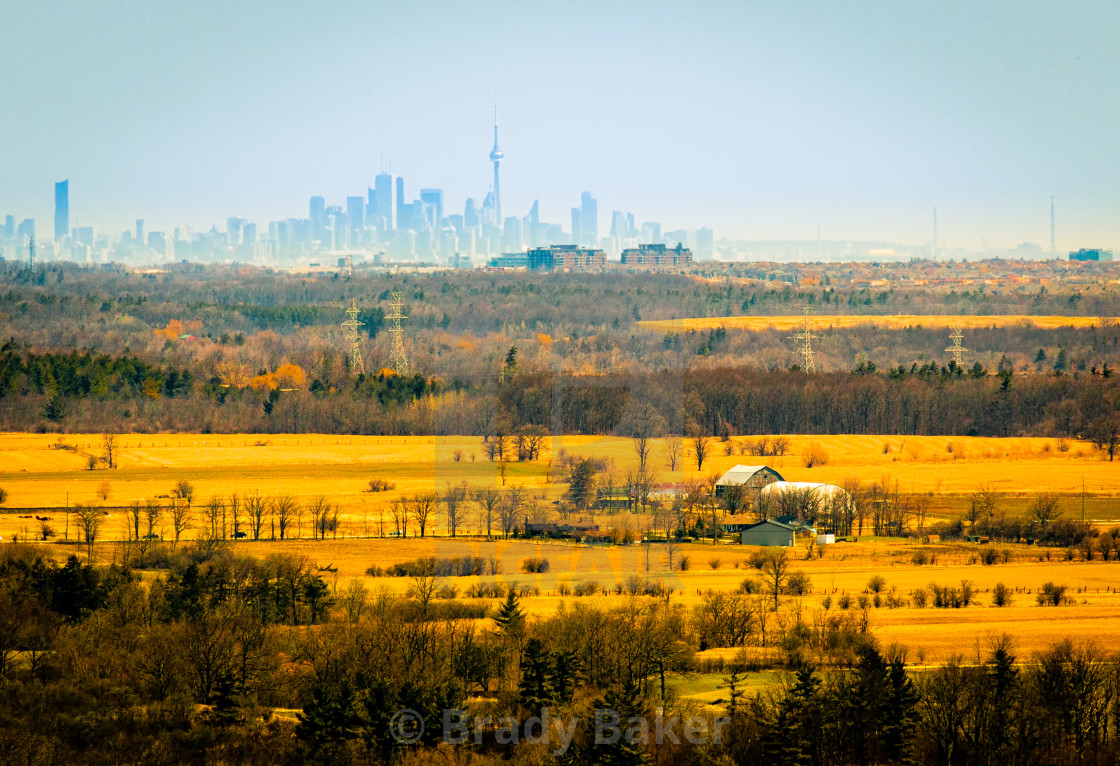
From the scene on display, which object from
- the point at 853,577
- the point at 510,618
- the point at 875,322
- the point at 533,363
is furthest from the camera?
the point at 875,322

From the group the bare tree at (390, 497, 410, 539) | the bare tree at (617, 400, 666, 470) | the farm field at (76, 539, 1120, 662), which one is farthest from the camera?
the bare tree at (390, 497, 410, 539)

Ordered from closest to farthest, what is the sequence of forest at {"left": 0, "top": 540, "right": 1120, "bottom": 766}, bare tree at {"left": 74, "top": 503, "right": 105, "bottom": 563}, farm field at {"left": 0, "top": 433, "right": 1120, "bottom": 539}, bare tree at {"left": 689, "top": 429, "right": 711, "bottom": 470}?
1. forest at {"left": 0, "top": 540, "right": 1120, "bottom": 766}
2. bare tree at {"left": 74, "top": 503, "right": 105, "bottom": 563}
3. farm field at {"left": 0, "top": 433, "right": 1120, "bottom": 539}
4. bare tree at {"left": 689, "top": 429, "right": 711, "bottom": 470}

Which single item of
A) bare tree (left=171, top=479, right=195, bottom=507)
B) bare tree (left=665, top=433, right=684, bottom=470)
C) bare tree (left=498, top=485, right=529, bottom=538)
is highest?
bare tree (left=665, top=433, right=684, bottom=470)

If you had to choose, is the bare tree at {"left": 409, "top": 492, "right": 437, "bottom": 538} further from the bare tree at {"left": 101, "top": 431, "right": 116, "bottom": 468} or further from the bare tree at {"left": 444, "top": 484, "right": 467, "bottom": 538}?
the bare tree at {"left": 101, "top": 431, "right": 116, "bottom": 468}

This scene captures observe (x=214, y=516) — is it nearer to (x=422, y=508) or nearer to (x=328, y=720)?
(x=422, y=508)

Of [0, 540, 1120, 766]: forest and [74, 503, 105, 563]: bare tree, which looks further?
[74, 503, 105, 563]: bare tree

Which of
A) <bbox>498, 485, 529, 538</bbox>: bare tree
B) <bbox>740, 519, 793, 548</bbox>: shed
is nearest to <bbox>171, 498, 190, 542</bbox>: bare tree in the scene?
<bbox>498, 485, 529, 538</bbox>: bare tree

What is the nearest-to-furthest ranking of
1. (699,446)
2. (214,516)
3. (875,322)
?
(214,516), (699,446), (875,322)

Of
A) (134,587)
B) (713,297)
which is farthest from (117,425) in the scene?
(713,297)

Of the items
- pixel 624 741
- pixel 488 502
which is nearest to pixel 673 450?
Answer: pixel 488 502
